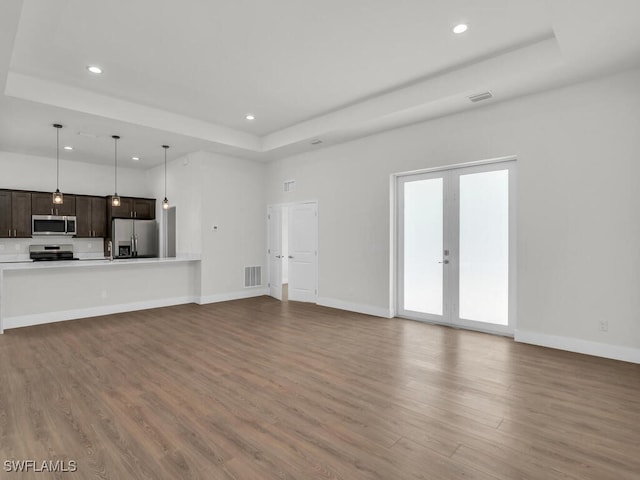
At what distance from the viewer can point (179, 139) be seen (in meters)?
6.20

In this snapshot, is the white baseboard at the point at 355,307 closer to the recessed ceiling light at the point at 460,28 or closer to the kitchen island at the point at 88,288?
the kitchen island at the point at 88,288

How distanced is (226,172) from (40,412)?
560cm

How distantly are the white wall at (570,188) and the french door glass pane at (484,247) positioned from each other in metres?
0.26

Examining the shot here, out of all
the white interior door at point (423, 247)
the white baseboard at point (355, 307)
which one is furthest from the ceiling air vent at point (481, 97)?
the white baseboard at point (355, 307)

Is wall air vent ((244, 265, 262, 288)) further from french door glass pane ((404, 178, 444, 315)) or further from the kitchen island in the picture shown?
french door glass pane ((404, 178, 444, 315))

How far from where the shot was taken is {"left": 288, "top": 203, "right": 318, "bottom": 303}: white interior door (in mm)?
7160

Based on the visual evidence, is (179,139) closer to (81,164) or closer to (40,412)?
(81,164)

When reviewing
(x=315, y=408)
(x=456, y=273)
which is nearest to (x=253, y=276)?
(x=456, y=273)

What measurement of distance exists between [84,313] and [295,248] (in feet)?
13.3

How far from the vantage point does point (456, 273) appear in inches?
205

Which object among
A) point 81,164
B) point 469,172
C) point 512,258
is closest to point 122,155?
point 81,164

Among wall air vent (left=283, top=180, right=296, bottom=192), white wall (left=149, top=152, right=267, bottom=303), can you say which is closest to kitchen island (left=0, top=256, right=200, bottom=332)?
white wall (left=149, top=152, right=267, bottom=303)

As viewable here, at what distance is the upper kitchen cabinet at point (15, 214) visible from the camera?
6969 millimetres

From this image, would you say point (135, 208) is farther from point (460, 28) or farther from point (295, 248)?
point (460, 28)
